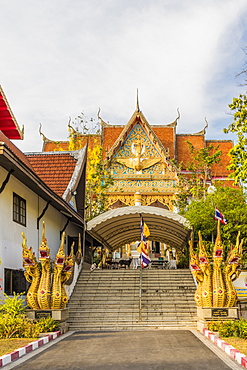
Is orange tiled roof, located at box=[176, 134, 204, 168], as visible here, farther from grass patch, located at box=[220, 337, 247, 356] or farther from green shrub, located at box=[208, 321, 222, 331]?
grass patch, located at box=[220, 337, 247, 356]

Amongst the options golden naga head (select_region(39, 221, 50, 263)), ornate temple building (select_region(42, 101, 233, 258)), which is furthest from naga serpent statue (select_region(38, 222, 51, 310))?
ornate temple building (select_region(42, 101, 233, 258))

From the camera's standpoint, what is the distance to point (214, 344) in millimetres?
10289

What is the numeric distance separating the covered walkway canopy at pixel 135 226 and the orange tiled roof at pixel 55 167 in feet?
7.58

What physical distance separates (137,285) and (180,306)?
243 centimetres

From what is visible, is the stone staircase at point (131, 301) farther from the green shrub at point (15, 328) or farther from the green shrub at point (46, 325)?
the green shrub at point (15, 328)

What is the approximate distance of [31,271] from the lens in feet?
42.1

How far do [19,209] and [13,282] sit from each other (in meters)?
2.17

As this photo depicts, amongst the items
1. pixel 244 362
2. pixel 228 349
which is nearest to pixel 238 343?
pixel 228 349

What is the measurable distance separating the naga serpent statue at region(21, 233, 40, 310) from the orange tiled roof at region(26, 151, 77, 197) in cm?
707

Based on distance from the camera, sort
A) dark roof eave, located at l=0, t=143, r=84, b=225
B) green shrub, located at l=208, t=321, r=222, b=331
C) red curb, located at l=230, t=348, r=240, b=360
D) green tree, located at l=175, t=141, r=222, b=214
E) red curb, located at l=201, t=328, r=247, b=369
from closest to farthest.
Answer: red curb, located at l=201, t=328, r=247, b=369 < red curb, located at l=230, t=348, r=240, b=360 < dark roof eave, located at l=0, t=143, r=84, b=225 < green shrub, located at l=208, t=321, r=222, b=331 < green tree, located at l=175, t=141, r=222, b=214

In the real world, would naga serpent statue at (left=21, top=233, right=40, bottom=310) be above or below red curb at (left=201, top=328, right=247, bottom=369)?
above

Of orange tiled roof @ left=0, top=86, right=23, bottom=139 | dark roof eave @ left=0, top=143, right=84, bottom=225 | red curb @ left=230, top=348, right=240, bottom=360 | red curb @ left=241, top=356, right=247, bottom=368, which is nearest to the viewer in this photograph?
red curb @ left=241, top=356, right=247, bottom=368

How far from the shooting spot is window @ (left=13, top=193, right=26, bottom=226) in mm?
13850

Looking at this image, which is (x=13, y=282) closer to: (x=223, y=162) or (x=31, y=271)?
(x=31, y=271)
